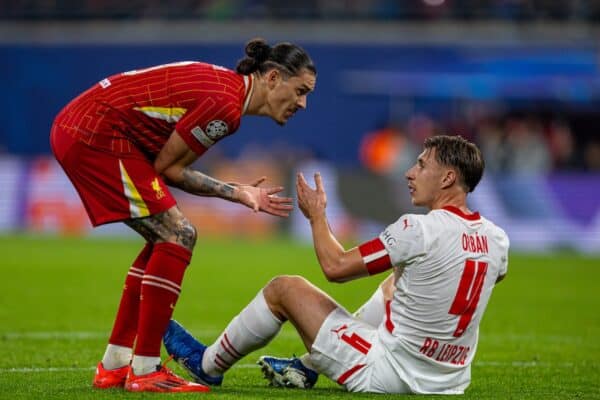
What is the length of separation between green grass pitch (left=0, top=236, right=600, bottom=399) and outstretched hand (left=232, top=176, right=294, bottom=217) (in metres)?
1.03

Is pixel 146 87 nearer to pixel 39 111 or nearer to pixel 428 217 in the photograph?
pixel 428 217

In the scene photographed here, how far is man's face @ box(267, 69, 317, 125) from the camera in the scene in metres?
6.54

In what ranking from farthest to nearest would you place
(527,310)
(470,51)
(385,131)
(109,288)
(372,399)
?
(470,51) → (385,131) → (109,288) → (527,310) → (372,399)

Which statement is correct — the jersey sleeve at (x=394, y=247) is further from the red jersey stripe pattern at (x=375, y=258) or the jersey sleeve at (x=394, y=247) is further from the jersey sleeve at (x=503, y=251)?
the jersey sleeve at (x=503, y=251)

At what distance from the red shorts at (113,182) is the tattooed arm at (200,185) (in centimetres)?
10

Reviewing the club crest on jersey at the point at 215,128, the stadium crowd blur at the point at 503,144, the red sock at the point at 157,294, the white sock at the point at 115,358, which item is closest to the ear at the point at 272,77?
the club crest on jersey at the point at 215,128

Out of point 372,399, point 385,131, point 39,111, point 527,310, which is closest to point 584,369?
point 372,399

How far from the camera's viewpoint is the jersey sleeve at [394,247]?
5.93m

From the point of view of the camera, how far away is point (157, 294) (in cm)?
633

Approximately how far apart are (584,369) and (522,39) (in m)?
22.9

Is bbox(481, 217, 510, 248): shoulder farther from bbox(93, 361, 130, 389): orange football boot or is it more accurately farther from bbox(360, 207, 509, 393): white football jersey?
bbox(93, 361, 130, 389): orange football boot

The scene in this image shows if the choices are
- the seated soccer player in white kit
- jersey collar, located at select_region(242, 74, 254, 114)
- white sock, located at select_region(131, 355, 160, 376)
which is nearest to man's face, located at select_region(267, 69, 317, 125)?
jersey collar, located at select_region(242, 74, 254, 114)

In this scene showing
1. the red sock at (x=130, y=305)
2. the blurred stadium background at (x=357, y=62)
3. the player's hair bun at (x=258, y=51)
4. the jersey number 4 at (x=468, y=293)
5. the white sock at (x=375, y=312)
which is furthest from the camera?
the blurred stadium background at (x=357, y=62)

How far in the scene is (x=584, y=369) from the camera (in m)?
8.01
